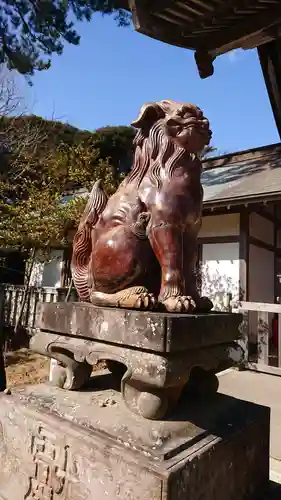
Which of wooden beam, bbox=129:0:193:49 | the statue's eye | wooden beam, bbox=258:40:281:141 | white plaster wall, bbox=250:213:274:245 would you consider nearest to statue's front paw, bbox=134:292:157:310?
the statue's eye

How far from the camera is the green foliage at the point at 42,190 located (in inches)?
269

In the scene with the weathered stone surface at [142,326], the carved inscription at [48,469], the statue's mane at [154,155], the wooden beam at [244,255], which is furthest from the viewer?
the wooden beam at [244,255]

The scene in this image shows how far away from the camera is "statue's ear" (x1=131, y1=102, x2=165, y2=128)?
5.98 ft

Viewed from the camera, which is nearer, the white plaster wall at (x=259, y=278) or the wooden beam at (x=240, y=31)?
the wooden beam at (x=240, y=31)

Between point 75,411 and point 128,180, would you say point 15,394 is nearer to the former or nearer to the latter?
point 75,411

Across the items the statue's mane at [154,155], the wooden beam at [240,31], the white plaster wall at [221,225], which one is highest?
the wooden beam at [240,31]

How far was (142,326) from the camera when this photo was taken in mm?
1380

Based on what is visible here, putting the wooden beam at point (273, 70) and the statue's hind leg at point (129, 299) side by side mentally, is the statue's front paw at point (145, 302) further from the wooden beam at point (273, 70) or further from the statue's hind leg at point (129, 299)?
the wooden beam at point (273, 70)

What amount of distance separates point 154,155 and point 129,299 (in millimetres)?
800

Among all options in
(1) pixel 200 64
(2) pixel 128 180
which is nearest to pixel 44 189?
(1) pixel 200 64

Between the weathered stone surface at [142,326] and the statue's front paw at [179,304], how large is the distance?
0.16 feet

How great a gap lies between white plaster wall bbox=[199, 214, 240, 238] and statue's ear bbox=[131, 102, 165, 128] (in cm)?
476

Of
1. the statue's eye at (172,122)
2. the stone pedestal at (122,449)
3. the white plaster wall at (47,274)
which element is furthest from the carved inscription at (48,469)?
the white plaster wall at (47,274)

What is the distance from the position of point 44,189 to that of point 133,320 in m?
6.72
